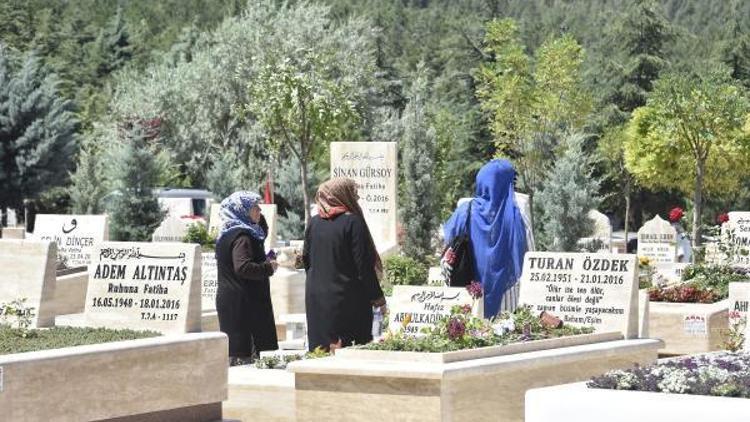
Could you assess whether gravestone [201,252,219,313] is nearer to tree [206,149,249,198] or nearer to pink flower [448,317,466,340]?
pink flower [448,317,466,340]

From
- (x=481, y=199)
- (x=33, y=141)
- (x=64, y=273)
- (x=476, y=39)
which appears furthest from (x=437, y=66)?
(x=481, y=199)

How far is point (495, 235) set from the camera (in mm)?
12648

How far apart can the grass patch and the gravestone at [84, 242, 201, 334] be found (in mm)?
294

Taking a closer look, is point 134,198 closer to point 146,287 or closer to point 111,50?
point 146,287

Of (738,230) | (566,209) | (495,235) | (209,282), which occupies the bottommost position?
(209,282)

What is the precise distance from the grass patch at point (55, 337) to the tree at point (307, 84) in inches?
837

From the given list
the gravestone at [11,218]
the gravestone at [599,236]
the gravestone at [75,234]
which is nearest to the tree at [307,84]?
the gravestone at [599,236]

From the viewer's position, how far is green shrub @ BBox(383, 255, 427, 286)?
74.4 feet

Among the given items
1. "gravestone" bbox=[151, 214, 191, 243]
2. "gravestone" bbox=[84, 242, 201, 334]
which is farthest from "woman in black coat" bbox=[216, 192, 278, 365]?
"gravestone" bbox=[151, 214, 191, 243]

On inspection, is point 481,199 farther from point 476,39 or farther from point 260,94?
point 476,39

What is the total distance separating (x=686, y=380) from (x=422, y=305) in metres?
4.47

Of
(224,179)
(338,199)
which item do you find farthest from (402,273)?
(224,179)

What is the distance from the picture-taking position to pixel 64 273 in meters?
21.3

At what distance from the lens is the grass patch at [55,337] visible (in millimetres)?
10758
